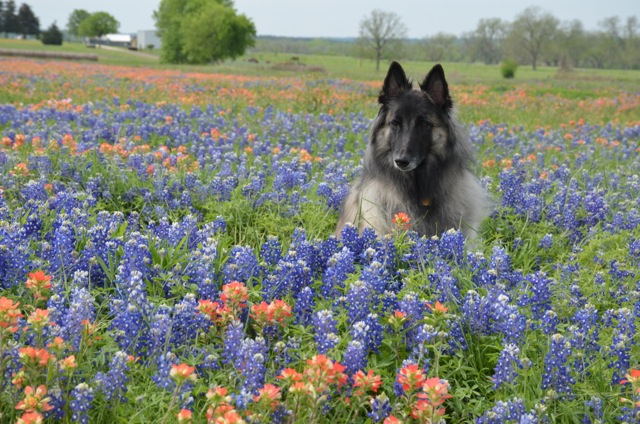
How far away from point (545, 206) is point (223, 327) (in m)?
4.09

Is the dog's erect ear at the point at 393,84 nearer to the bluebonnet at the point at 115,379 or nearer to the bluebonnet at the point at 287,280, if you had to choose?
the bluebonnet at the point at 287,280

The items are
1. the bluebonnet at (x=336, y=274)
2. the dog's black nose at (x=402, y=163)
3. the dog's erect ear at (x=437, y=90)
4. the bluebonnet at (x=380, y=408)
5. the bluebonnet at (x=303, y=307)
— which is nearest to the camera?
the bluebonnet at (x=380, y=408)

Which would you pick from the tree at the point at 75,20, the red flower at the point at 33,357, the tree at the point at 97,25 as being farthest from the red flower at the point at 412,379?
the tree at the point at 75,20

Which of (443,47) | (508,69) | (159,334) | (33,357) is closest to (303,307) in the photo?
(159,334)

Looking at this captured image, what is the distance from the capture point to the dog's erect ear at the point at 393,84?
5.26 meters

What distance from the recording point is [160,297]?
11.0 feet

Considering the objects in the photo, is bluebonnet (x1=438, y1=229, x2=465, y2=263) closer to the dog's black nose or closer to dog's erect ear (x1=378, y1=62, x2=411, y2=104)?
the dog's black nose

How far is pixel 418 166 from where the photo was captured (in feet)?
17.0

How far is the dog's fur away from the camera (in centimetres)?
513

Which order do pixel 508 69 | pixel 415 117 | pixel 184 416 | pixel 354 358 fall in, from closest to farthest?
pixel 184 416
pixel 354 358
pixel 415 117
pixel 508 69

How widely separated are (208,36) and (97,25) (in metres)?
118

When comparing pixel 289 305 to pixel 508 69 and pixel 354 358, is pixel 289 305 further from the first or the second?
pixel 508 69

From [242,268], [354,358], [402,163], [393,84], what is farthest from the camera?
[393,84]

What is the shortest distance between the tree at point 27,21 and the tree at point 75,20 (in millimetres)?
59527
